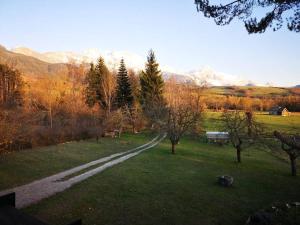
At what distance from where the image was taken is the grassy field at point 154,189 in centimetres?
1316

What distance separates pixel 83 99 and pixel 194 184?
37.0 meters

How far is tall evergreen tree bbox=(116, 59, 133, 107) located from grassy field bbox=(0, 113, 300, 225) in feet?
84.8

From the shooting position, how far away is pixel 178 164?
26625mm

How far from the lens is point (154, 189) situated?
17688 mm

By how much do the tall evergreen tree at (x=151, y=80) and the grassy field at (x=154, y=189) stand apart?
2899 centimetres

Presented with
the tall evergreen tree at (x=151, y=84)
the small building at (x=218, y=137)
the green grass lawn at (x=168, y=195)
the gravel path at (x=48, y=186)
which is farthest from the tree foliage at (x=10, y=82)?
the small building at (x=218, y=137)

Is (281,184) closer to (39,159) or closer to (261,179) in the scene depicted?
(261,179)

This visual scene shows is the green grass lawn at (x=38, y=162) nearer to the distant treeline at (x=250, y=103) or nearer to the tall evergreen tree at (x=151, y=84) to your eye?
the tall evergreen tree at (x=151, y=84)

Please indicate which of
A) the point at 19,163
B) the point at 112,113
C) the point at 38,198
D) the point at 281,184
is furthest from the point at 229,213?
the point at 112,113

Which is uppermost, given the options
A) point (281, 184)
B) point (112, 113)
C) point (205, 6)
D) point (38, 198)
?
point (205, 6)

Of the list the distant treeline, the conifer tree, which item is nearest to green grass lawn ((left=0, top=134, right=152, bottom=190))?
the conifer tree

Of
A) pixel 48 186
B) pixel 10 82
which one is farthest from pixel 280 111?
pixel 48 186

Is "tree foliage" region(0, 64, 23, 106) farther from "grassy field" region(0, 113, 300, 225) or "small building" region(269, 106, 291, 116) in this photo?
"small building" region(269, 106, 291, 116)

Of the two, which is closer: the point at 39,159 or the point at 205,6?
the point at 205,6
